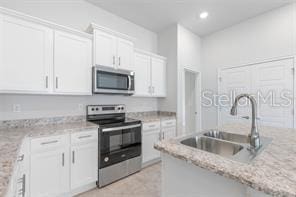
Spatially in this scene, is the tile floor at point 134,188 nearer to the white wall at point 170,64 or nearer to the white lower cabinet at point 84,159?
the white lower cabinet at point 84,159

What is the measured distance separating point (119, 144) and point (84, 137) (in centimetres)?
58

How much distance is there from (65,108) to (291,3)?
14.7 feet

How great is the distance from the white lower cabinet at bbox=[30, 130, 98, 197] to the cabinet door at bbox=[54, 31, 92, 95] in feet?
2.32

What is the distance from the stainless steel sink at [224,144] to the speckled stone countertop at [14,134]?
1.15m

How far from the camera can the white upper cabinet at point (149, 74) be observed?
3252 mm

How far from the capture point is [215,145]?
1420mm

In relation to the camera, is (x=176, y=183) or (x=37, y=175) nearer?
(x=176, y=183)

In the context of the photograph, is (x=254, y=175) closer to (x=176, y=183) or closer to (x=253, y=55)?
(x=176, y=183)

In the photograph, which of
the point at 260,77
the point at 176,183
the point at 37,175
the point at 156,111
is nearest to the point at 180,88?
→ the point at 156,111

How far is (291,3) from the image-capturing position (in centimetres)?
289

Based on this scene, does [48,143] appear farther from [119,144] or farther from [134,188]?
[134,188]

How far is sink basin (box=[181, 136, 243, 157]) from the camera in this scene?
51.1 inches

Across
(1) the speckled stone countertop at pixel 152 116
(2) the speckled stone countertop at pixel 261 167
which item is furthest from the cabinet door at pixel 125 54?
(2) the speckled stone countertop at pixel 261 167

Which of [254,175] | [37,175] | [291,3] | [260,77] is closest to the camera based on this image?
[254,175]
